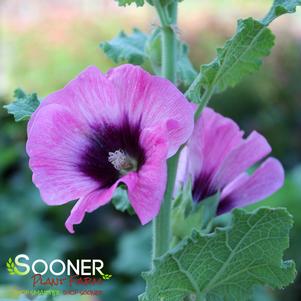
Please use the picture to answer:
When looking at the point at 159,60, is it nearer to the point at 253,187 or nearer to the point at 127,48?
the point at 127,48

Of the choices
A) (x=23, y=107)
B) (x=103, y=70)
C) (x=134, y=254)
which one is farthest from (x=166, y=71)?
(x=103, y=70)

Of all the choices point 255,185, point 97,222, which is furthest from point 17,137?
point 255,185

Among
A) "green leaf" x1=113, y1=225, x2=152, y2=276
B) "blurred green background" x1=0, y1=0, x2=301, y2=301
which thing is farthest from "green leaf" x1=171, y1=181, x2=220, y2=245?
"green leaf" x1=113, y1=225, x2=152, y2=276

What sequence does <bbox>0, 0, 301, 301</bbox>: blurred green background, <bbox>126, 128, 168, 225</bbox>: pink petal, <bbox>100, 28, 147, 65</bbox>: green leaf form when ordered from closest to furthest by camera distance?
<bbox>126, 128, 168, 225</bbox>: pink petal, <bbox>100, 28, 147, 65</bbox>: green leaf, <bbox>0, 0, 301, 301</bbox>: blurred green background

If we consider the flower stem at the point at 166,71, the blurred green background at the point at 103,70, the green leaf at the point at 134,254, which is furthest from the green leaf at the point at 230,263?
the green leaf at the point at 134,254

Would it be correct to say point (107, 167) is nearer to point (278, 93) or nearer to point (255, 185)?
point (255, 185)

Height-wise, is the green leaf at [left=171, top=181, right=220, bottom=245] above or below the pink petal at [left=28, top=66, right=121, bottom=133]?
below

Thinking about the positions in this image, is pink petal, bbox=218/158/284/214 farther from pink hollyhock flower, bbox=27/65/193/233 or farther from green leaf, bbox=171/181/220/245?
pink hollyhock flower, bbox=27/65/193/233
